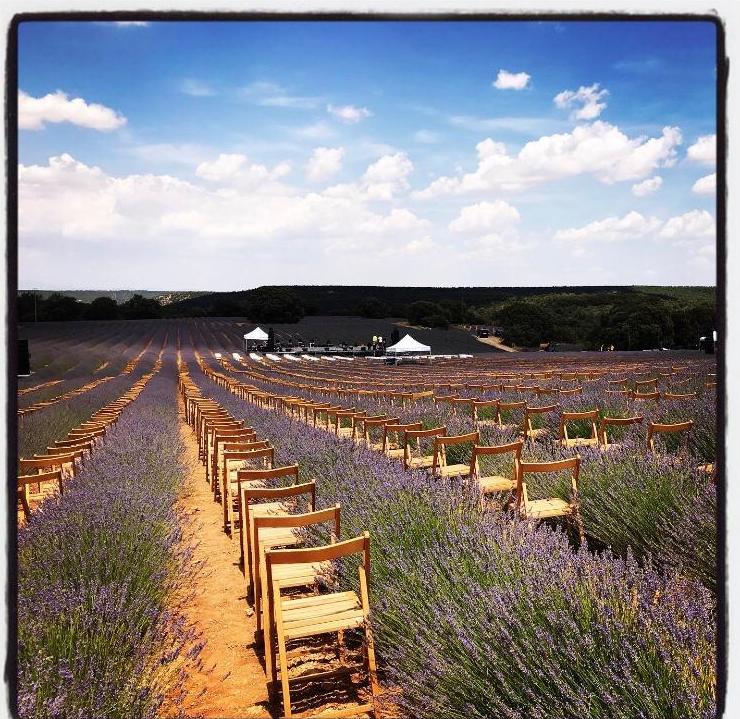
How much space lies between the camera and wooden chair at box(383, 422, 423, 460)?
7562 mm

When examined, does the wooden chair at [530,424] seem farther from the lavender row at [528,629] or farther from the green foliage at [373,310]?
the green foliage at [373,310]

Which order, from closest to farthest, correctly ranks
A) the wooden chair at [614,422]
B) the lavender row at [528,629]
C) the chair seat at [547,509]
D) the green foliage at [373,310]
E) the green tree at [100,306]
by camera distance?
the lavender row at [528,629]
the green tree at [100,306]
the chair seat at [547,509]
the wooden chair at [614,422]
the green foliage at [373,310]

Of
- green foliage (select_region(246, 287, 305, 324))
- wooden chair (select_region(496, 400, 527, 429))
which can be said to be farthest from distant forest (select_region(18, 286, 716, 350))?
wooden chair (select_region(496, 400, 527, 429))

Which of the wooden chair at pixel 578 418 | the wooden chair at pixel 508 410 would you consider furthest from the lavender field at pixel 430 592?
the wooden chair at pixel 508 410

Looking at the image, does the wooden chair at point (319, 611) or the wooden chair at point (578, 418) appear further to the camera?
the wooden chair at point (578, 418)

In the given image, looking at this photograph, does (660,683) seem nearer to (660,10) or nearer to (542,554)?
(542,554)

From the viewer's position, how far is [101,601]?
2.84 m

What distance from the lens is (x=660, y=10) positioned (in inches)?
68.5

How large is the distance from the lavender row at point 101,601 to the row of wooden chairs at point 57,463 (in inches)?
13.5

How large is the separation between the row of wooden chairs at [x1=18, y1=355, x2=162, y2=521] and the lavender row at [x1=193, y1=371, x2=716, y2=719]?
2388 millimetres

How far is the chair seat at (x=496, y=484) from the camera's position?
540 cm

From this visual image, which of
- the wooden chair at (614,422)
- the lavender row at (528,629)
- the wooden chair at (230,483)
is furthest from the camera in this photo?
the wooden chair at (614,422)

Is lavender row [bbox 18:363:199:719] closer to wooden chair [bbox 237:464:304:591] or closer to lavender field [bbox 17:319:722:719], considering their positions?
lavender field [bbox 17:319:722:719]
